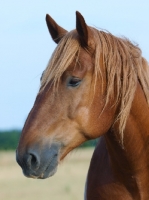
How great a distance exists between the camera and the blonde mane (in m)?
4.36

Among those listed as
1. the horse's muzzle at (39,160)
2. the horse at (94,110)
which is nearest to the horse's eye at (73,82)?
the horse at (94,110)

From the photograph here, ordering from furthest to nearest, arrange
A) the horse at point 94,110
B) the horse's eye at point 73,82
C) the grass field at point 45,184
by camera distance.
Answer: the grass field at point 45,184 < the horse's eye at point 73,82 < the horse at point 94,110

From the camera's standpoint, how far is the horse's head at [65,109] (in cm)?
411

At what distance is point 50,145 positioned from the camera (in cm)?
416

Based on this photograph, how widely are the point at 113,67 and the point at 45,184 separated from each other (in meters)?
15.7

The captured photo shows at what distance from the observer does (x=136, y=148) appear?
4574 millimetres

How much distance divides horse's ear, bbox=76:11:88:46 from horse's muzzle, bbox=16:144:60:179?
0.83 meters

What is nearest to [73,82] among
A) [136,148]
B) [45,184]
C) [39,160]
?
[39,160]

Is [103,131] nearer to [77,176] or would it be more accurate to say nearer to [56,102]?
[56,102]

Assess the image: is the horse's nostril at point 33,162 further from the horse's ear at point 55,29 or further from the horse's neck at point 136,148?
the horse's ear at point 55,29

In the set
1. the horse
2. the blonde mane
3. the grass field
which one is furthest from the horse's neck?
the grass field

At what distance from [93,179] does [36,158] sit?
102 centimetres

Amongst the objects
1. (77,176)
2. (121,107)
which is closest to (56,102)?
(121,107)

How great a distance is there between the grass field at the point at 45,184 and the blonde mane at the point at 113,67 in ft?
17.9
